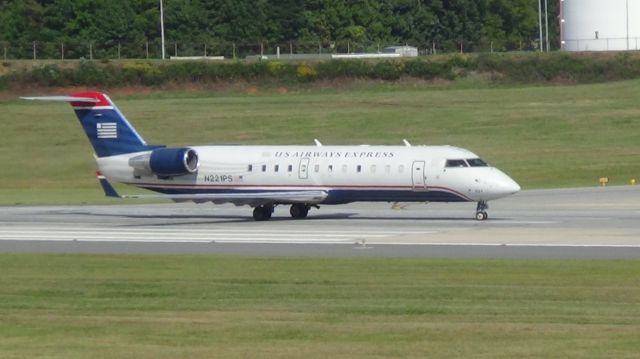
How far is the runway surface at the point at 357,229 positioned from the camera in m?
29.0

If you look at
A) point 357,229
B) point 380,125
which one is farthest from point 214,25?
point 357,229

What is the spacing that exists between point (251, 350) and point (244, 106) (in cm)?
6448

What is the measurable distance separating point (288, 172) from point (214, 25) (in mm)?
69162

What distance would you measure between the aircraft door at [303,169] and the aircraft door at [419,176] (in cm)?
312

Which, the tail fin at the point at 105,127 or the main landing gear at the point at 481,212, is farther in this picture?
the tail fin at the point at 105,127

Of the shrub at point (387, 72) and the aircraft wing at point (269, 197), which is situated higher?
the shrub at point (387, 72)

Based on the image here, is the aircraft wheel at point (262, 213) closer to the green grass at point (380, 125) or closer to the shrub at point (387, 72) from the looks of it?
the green grass at point (380, 125)

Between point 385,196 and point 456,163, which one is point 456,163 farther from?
point 385,196

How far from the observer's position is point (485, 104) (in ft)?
252

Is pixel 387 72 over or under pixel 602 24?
under

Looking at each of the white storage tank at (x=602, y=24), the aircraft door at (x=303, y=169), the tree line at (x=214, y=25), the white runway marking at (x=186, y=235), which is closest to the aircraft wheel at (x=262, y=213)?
the aircraft door at (x=303, y=169)

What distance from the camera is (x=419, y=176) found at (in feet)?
122

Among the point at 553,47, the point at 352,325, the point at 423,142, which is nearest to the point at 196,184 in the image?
the point at 352,325

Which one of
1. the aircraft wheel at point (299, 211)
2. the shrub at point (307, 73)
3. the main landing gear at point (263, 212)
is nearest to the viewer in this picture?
the main landing gear at point (263, 212)
